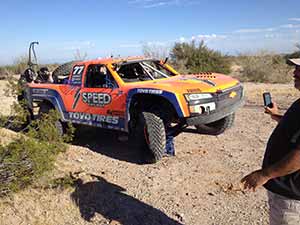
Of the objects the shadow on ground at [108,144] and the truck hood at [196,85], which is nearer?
the truck hood at [196,85]

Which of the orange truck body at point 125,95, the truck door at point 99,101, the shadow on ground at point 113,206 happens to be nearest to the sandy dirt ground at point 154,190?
the shadow on ground at point 113,206

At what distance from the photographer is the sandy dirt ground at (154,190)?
4.09 meters

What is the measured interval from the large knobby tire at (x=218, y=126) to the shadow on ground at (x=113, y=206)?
3.00 m

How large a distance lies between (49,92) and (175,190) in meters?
4.08

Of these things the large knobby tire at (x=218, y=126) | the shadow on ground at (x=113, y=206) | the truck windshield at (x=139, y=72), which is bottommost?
the shadow on ground at (x=113, y=206)

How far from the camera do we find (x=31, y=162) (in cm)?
435

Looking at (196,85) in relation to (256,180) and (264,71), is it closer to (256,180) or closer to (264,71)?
(256,180)

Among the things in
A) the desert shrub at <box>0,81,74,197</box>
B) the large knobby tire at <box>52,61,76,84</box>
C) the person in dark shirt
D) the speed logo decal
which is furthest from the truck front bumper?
the large knobby tire at <box>52,61,76,84</box>

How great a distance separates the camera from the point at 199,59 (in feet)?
69.6

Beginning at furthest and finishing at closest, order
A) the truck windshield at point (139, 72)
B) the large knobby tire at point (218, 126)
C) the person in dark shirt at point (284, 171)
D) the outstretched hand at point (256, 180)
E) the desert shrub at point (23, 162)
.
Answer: the large knobby tire at point (218, 126) < the truck windshield at point (139, 72) < the desert shrub at point (23, 162) < the outstretched hand at point (256, 180) < the person in dark shirt at point (284, 171)

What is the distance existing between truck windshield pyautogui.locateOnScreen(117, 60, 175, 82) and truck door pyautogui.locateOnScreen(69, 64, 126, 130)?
0.35 metres

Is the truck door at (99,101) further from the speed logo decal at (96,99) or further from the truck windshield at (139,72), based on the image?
the truck windshield at (139,72)

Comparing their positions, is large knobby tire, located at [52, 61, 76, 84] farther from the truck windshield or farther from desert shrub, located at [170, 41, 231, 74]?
desert shrub, located at [170, 41, 231, 74]

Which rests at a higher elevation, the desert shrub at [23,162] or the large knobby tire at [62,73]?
the large knobby tire at [62,73]
